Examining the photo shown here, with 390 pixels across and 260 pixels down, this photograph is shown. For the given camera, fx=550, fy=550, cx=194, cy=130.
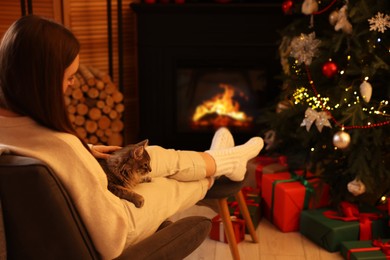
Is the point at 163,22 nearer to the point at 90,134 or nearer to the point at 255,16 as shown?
the point at 255,16

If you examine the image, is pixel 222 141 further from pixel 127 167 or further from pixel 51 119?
pixel 51 119

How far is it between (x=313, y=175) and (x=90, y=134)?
149cm

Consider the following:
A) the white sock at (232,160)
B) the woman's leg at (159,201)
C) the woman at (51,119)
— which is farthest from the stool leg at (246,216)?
the woman at (51,119)

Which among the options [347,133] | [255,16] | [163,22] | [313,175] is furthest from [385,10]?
[163,22]

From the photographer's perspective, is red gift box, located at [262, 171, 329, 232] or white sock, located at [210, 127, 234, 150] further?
red gift box, located at [262, 171, 329, 232]

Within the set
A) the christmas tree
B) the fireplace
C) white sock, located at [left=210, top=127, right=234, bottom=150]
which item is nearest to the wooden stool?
white sock, located at [left=210, top=127, right=234, bottom=150]

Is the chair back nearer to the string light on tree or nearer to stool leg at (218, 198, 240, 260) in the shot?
stool leg at (218, 198, 240, 260)

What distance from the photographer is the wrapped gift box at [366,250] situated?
233 centimetres

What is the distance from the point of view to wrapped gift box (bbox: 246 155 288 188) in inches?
120

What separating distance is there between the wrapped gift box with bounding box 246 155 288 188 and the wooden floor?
0.41 metres

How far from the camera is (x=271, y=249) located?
2574 millimetres

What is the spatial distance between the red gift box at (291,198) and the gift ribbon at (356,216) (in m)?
0.12

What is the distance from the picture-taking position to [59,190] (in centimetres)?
124

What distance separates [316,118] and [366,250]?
0.66 meters
